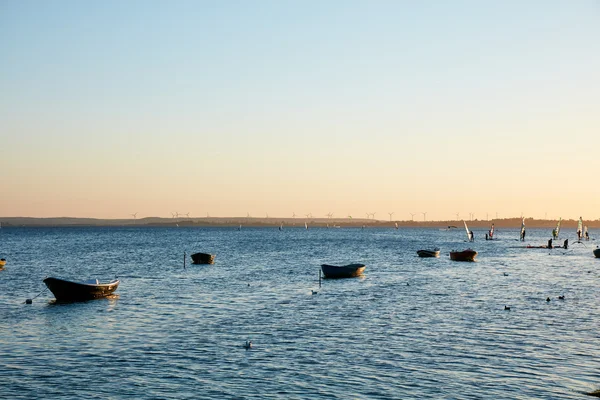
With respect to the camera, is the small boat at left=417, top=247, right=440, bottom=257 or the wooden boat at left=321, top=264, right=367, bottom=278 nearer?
the wooden boat at left=321, top=264, right=367, bottom=278

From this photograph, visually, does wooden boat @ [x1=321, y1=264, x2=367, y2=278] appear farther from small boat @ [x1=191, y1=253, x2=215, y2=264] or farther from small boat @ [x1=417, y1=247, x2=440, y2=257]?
small boat @ [x1=417, y1=247, x2=440, y2=257]

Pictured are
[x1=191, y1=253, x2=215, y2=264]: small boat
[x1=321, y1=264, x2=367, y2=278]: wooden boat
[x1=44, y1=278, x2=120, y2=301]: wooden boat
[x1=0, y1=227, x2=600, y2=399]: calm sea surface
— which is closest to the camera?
[x1=0, y1=227, x2=600, y2=399]: calm sea surface

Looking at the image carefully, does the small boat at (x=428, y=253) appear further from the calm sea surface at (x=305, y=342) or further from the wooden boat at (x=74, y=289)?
the wooden boat at (x=74, y=289)

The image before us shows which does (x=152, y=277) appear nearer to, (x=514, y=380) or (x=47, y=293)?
(x=47, y=293)

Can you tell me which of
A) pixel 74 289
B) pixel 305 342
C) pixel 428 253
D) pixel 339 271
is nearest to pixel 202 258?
pixel 339 271

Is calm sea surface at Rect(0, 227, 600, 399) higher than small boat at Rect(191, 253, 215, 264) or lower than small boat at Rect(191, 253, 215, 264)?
lower

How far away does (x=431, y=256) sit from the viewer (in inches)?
5020

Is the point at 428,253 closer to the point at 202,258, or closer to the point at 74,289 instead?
the point at 202,258

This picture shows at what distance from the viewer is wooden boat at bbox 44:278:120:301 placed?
57438mm

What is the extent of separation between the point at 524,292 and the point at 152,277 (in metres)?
48.2

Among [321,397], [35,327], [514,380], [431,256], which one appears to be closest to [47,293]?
[35,327]

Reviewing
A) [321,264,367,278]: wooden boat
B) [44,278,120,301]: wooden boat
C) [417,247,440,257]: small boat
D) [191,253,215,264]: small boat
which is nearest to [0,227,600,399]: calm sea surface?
[44,278,120,301]: wooden boat

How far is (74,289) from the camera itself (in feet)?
190

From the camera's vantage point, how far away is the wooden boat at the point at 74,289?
2261 inches
